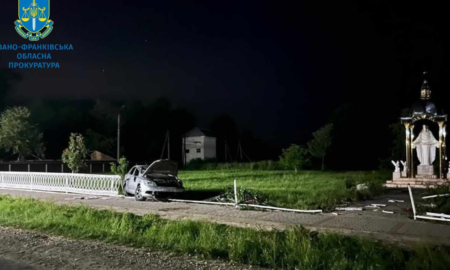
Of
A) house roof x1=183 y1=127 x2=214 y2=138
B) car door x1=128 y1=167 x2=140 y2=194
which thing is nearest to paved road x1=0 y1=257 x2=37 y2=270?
car door x1=128 y1=167 x2=140 y2=194

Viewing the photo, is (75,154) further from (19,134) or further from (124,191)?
(19,134)

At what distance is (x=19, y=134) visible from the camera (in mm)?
43562

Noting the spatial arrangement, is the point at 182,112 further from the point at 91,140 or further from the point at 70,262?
the point at 70,262

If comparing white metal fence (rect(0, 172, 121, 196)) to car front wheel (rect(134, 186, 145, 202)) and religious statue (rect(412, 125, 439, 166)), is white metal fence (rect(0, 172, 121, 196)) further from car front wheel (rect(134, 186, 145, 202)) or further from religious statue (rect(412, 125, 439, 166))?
religious statue (rect(412, 125, 439, 166))

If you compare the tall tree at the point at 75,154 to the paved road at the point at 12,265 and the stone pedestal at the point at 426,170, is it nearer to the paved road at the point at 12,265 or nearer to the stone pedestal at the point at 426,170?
the paved road at the point at 12,265

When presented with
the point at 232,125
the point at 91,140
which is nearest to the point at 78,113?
the point at 91,140

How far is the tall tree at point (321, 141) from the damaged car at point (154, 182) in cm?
3352

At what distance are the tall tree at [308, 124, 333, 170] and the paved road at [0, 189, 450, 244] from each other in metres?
33.5

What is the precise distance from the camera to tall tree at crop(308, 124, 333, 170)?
47156 millimetres

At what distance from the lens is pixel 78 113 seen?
61062 mm

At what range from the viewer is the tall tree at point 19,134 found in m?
43.0

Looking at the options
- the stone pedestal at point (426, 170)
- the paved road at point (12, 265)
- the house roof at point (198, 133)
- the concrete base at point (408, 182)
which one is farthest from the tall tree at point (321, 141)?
the paved road at point (12, 265)

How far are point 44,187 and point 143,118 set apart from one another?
164 feet

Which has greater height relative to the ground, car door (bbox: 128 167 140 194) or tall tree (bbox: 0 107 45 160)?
tall tree (bbox: 0 107 45 160)
